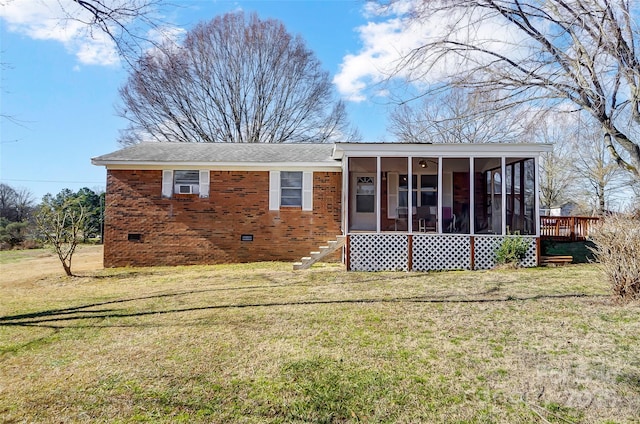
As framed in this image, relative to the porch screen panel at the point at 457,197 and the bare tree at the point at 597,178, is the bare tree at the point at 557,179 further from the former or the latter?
the porch screen panel at the point at 457,197

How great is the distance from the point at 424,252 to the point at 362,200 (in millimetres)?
4032

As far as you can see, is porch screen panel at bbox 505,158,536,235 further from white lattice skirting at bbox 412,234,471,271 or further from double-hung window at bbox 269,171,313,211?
double-hung window at bbox 269,171,313,211

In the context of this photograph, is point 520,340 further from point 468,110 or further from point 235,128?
point 235,128

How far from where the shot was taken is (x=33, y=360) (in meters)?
4.10

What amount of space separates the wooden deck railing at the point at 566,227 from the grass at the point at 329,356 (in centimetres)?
871

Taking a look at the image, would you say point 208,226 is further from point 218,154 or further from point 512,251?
point 512,251

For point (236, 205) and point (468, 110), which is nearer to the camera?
point (468, 110)

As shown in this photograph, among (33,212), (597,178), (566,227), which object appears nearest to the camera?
(33,212)

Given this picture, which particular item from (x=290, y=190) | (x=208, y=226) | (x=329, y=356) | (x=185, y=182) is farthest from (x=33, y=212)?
(x=329, y=356)

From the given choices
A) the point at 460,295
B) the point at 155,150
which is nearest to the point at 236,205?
the point at 155,150

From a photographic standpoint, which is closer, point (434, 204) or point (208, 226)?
point (208, 226)

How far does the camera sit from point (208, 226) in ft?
39.8

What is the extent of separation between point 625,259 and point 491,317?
7.26ft

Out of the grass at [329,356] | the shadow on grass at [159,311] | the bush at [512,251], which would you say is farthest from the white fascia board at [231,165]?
the shadow on grass at [159,311]
